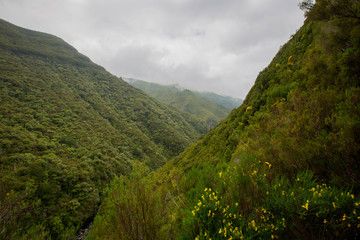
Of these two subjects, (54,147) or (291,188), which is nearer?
(291,188)

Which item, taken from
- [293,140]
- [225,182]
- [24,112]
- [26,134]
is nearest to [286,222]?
[225,182]

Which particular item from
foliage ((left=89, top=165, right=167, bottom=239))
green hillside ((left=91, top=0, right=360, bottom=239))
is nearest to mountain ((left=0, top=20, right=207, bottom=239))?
foliage ((left=89, top=165, right=167, bottom=239))

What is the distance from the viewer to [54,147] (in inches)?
1670

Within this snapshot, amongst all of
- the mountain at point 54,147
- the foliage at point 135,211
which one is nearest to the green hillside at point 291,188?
the foliage at point 135,211

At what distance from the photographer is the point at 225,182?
325 centimetres

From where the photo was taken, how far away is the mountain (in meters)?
16.0

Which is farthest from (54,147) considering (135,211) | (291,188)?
(291,188)

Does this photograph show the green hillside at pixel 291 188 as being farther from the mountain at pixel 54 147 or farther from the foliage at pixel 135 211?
the mountain at pixel 54 147

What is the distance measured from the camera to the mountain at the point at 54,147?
16.0 metres

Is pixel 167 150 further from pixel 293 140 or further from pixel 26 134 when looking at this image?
pixel 293 140

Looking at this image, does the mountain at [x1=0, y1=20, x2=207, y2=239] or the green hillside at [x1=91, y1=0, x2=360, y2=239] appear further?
the mountain at [x1=0, y1=20, x2=207, y2=239]

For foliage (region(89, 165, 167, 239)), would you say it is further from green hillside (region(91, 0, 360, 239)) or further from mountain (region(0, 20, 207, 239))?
mountain (region(0, 20, 207, 239))

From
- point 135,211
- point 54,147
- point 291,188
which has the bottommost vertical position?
point 54,147

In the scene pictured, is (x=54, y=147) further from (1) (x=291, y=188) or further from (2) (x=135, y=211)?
(1) (x=291, y=188)
